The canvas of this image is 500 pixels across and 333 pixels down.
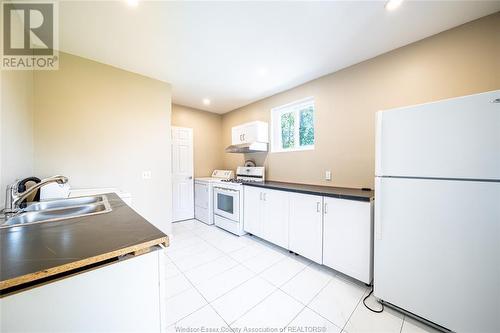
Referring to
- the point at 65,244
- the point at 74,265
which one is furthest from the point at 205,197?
the point at 74,265

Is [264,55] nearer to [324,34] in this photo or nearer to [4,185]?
[324,34]

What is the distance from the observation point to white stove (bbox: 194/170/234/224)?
370cm

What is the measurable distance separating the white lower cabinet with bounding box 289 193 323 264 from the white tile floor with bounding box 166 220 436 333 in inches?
7.1

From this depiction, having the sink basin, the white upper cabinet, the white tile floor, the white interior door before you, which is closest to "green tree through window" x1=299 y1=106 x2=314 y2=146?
the white upper cabinet

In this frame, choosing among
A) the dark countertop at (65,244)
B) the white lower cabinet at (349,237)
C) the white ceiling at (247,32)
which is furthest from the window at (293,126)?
the dark countertop at (65,244)

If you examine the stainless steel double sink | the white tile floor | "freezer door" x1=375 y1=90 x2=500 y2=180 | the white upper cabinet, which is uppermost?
the white upper cabinet

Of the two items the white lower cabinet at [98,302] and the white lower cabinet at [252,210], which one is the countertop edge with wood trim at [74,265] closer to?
the white lower cabinet at [98,302]

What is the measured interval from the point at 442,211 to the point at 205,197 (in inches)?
134

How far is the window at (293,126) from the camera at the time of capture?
3031mm

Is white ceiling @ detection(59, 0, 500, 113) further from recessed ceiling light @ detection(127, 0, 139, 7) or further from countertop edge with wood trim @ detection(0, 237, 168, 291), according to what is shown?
countertop edge with wood trim @ detection(0, 237, 168, 291)

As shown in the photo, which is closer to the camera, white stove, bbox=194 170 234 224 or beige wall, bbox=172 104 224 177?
white stove, bbox=194 170 234 224

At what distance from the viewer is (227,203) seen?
3348 mm

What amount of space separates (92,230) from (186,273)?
147cm

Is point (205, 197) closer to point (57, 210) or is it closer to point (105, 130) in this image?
point (105, 130)
